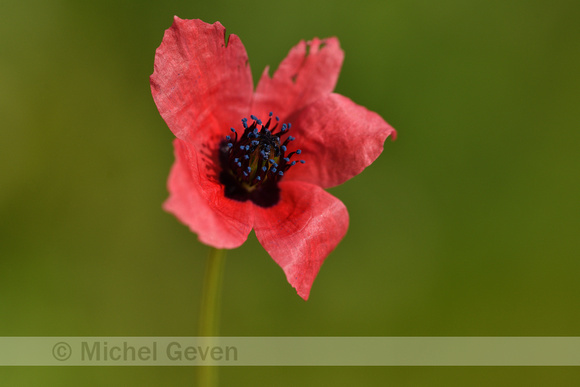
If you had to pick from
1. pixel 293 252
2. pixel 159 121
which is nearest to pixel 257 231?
pixel 293 252

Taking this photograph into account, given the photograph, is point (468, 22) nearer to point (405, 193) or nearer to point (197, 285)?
point (405, 193)

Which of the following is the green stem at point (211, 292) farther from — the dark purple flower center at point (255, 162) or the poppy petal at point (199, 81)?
the poppy petal at point (199, 81)

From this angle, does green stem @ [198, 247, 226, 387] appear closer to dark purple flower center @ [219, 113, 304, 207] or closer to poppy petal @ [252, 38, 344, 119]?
dark purple flower center @ [219, 113, 304, 207]

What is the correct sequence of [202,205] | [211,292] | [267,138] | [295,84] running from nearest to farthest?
[202,205]
[211,292]
[267,138]
[295,84]

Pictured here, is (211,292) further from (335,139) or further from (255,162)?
(335,139)

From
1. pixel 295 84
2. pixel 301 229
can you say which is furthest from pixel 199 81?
pixel 301 229

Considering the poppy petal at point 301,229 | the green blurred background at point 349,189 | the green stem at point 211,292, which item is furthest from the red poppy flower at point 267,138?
the green blurred background at point 349,189

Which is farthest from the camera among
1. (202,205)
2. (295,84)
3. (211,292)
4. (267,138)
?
(295,84)
